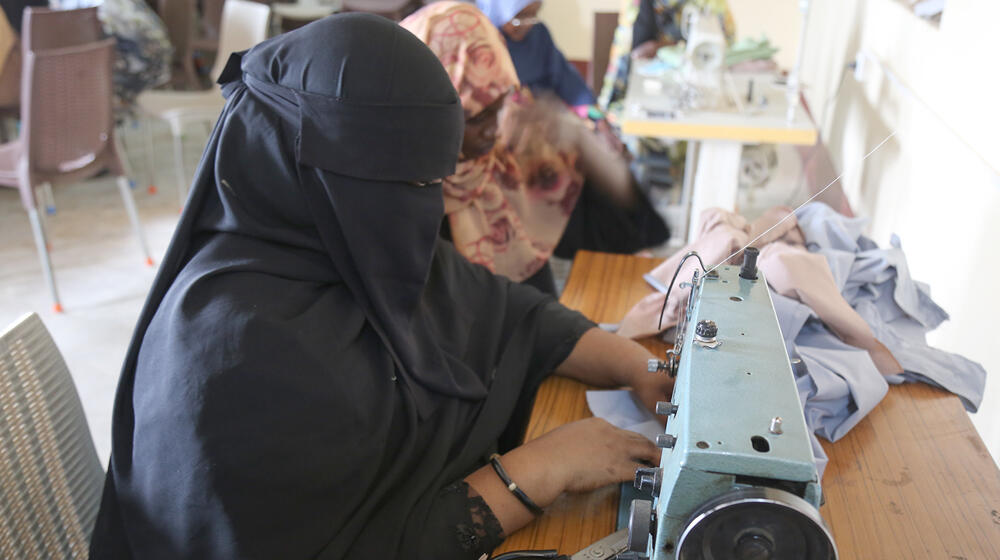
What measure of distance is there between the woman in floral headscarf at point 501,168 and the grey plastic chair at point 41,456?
101 cm

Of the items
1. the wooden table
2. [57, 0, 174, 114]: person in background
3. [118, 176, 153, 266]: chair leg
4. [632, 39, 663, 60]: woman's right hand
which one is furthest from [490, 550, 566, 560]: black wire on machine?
[57, 0, 174, 114]: person in background

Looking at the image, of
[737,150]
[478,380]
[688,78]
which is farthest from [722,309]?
[688,78]

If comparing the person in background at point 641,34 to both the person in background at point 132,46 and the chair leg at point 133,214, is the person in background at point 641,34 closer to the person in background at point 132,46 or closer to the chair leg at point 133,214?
the chair leg at point 133,214

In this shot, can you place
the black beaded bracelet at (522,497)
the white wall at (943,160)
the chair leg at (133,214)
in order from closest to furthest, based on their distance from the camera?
A: the black beaded bracelet at (522,497) → the white wall at (943,160) → the chair leg at (133,214)

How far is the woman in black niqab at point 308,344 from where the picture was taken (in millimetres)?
938

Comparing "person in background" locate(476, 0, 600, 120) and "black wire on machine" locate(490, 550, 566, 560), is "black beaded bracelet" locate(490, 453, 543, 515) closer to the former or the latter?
"black wire on machine" locate(490, 550, 566, 560)

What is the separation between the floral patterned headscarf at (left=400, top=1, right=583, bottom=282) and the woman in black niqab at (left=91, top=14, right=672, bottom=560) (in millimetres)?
776

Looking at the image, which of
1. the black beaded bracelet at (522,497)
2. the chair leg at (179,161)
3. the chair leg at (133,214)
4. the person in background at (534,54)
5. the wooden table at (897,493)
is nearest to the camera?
the wooden table at (897,493)

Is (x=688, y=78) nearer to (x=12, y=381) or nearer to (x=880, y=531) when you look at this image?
(x=880, y=531)

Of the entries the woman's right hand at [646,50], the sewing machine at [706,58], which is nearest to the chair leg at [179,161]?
the woman's right hand at [646,50]

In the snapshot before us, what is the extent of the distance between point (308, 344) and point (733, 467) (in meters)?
0.56

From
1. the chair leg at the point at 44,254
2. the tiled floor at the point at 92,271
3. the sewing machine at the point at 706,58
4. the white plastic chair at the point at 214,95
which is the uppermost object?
the sewing machine at the point at 706,58

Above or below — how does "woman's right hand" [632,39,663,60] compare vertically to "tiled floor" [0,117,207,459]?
above

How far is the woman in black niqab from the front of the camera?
3.08 ft
